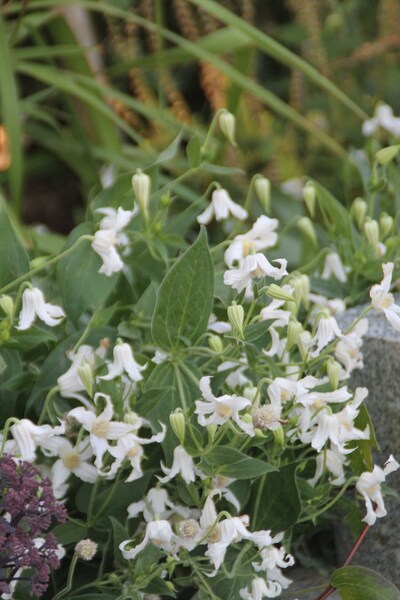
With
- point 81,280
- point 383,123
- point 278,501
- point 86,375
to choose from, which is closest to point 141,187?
point 81,280

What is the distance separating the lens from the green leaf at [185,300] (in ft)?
3.09

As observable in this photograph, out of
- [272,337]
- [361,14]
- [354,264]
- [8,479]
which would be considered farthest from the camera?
[361,14]

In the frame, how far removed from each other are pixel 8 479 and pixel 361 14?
2360 mm

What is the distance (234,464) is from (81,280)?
24cm

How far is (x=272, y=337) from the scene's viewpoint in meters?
0.98

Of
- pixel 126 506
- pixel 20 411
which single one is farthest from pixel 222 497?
pixel 20 411

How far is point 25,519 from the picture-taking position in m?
0.84

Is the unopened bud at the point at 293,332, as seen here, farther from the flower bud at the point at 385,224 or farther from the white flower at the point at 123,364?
the flower bud at the point at 385,224

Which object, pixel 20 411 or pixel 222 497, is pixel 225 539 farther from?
pixel 20 411

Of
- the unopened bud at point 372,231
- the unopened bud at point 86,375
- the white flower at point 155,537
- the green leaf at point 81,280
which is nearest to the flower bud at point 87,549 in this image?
the white flower at point 155,537

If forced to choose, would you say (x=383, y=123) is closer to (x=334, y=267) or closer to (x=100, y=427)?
(x=334, y=267)

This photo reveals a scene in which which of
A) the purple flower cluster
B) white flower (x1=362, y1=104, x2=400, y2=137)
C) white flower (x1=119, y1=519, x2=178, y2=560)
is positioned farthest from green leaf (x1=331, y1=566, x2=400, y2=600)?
white flower (x1=362, y1=104, x2=400, y2=137)

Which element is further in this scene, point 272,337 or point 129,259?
point 129,259

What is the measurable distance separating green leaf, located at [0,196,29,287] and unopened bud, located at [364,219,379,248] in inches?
14.7
